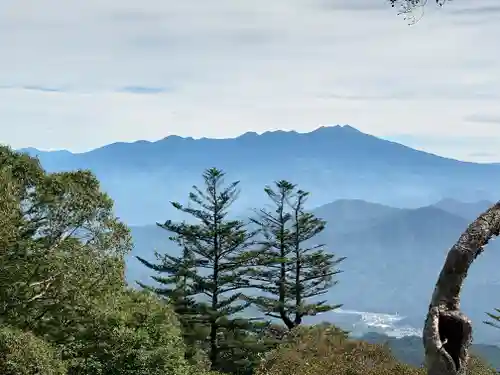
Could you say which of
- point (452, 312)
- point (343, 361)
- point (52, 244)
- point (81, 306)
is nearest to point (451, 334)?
point (452, 312)

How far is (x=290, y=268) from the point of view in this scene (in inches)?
1244

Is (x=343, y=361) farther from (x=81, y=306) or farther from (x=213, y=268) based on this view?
(x=213, y=268)

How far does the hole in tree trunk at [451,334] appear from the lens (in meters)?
2.58

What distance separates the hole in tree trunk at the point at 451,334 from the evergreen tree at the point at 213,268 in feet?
83.9

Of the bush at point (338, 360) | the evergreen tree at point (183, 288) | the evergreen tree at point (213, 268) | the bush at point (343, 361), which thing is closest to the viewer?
the bush at point (343, 361)

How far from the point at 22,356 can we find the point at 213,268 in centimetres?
1808

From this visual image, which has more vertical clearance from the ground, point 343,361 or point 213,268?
point 213,268

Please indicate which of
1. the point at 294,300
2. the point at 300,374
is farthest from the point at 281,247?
the point at 300,374

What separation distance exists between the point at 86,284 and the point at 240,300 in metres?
16.8

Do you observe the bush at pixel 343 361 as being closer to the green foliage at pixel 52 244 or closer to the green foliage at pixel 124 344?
the green foliage at pixel 124 344

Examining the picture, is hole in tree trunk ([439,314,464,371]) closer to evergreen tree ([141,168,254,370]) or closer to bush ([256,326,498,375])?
bush ([256,326,498,375])

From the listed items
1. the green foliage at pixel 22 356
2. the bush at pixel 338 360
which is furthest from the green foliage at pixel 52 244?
the bush at pixel 338 360

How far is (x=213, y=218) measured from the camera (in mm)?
29766

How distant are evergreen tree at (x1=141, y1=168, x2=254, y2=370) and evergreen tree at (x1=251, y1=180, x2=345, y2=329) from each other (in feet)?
4.50
